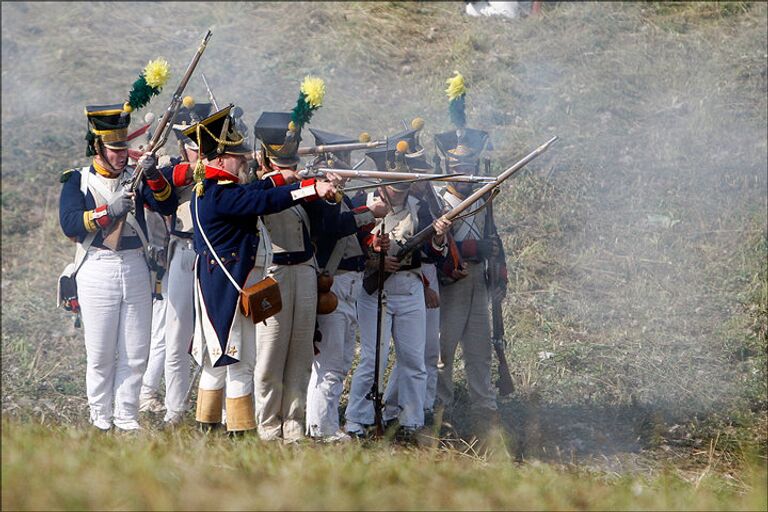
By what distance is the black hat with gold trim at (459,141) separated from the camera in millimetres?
8891

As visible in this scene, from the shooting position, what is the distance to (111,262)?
25.9 ft

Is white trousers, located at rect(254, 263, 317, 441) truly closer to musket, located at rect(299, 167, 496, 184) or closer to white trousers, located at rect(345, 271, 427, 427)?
musket, located at rect(299, 167, 496, 184)

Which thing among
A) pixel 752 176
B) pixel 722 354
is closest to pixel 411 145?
pixel 722 354

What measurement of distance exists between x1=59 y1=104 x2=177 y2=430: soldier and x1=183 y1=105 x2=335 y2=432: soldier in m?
1.18

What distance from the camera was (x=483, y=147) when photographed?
910 cm

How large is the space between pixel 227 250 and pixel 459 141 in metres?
2.93

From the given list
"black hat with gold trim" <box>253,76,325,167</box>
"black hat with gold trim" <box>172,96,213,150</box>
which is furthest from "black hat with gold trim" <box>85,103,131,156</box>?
"black hat with gold trim" <box>172,96,213,150</box>

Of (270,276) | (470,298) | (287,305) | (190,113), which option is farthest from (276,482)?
(190,113)

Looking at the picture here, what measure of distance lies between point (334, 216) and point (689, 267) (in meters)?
5.84

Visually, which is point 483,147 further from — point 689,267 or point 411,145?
point 689,267

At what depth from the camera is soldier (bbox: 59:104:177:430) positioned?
7.70 meters

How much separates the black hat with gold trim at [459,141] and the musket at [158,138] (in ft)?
7.33

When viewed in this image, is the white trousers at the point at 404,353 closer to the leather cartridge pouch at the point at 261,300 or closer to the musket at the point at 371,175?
the musket at the point at 371,175

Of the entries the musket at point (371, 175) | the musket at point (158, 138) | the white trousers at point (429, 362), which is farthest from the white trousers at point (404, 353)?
the musket at point (158, 138)
